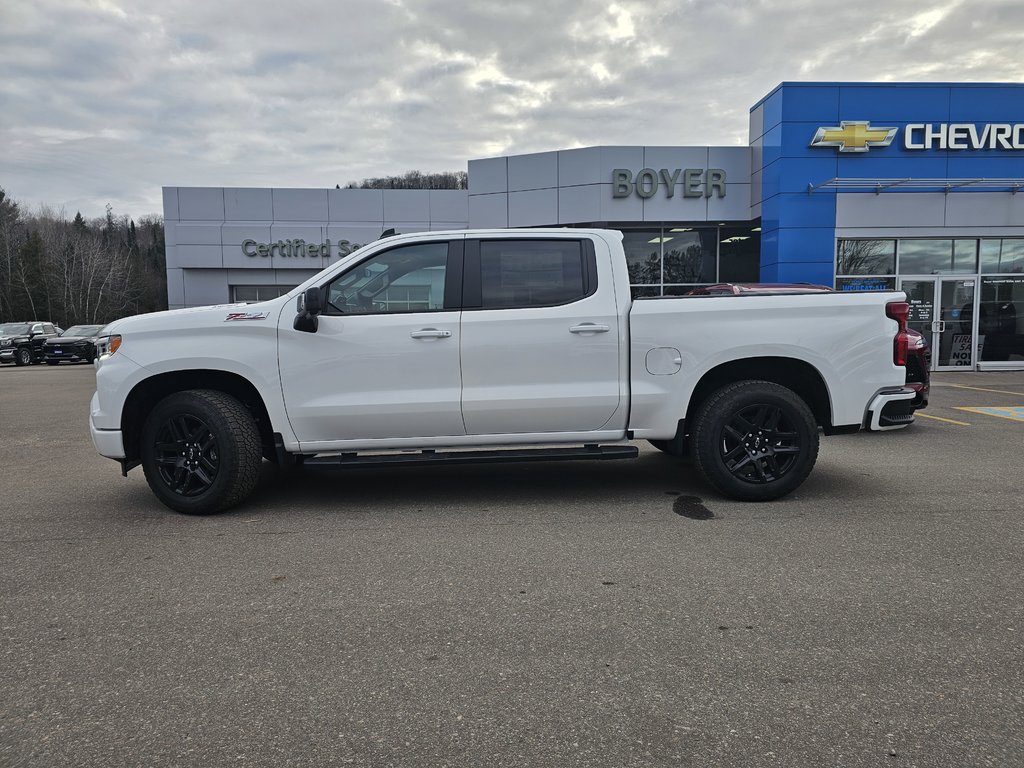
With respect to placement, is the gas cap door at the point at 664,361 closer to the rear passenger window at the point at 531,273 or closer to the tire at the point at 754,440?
the tire at the point at 754,440

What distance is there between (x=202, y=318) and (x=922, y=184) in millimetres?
17822

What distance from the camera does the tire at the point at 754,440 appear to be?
17.0ft

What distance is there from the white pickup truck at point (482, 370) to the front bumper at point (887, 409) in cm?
1

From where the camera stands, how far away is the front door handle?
504cm

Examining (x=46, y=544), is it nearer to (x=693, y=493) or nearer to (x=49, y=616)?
(x=49, y=616)

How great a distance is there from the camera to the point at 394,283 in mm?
5238

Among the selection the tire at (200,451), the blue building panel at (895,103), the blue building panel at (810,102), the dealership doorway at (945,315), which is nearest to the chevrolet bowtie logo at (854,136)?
the blue building panel at (895,103)

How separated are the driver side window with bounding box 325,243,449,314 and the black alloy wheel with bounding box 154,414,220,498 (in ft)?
4.18

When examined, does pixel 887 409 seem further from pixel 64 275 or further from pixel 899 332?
pixel 64 275

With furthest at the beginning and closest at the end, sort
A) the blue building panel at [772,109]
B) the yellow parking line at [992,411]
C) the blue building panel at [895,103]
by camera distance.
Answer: the blue building panel at [772,109]
the blue building panel at [895,103]
the yellow parking line at [992,411]

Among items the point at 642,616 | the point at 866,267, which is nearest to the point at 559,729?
the point at 642,616

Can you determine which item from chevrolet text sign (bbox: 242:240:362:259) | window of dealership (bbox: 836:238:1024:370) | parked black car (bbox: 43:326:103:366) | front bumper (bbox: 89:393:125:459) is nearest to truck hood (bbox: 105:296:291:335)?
front bumper (bbox: 89:393:125:459)

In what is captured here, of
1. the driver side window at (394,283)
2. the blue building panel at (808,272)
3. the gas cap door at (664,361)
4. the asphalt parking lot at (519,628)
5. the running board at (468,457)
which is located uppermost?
the blue building panel at (808,272)

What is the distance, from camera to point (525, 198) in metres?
20.3
